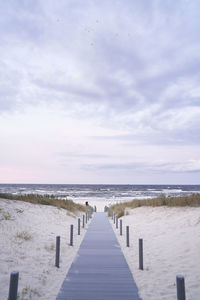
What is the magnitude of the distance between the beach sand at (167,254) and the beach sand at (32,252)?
97.6 inches

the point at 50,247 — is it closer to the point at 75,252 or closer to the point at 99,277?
the point at 75,252

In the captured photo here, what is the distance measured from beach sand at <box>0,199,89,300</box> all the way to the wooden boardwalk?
358mm

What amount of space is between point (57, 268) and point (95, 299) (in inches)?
106

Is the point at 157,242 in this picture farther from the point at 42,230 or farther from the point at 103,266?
the point at 42,230

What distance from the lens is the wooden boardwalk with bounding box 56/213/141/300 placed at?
220 inches

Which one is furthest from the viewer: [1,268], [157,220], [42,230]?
[157,220]

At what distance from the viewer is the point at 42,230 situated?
12.7 meters

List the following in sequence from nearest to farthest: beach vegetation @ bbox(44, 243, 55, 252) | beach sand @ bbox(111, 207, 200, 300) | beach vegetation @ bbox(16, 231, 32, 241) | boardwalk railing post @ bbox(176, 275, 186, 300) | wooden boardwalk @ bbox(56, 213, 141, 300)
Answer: boardwalk railing post @ bbox(176, 275, 186, 300) < wooden boardwalk @ bbox(56, 213, 141, 300) < beach sand @ bbox(111, 207, 200, 300) < beach vegetation @ bbox(44, 243, 55, 252) < beach vegetation @ bbox(16, 231, 32, 241)

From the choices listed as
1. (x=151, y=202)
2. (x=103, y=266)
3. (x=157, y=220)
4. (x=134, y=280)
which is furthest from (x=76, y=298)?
(x=151, y=202)

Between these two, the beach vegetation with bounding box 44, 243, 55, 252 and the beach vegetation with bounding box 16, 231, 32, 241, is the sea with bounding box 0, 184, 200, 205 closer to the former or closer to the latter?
the beach vegetation with bounding box 16, 231, 32, 241

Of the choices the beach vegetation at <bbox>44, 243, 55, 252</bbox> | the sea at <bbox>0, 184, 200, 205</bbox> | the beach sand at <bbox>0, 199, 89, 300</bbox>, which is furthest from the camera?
the sea at <bbox>0, 184, 200, 205</bbox>

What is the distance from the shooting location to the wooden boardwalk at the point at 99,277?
5586 millimetres

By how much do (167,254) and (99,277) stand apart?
3435 mm

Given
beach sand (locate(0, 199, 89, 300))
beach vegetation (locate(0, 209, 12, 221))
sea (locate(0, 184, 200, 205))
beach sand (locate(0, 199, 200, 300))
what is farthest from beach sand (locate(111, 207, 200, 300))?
sea (locate(0, 184, 200, 205))
